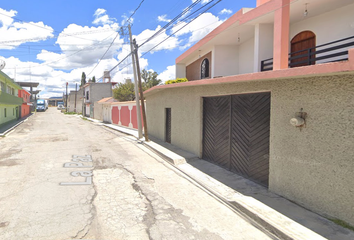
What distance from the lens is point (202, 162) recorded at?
8.45 meters

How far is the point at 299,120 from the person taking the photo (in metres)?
4.55

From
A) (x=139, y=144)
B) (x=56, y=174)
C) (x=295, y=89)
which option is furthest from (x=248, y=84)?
(x=139, y=144)

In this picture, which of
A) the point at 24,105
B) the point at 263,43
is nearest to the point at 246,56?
the point at 263,43

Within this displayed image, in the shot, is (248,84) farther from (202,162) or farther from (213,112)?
(202,162)

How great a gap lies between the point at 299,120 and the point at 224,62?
6868 millimetres

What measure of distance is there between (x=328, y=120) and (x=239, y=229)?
252cm

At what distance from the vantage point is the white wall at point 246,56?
9.84 metres

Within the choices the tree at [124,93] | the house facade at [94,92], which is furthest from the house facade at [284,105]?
the house facade at [94,92]

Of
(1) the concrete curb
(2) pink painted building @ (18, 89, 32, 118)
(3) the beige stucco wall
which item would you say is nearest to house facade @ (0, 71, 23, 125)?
(2) pink painted building @ (18, 89, 32, 118)

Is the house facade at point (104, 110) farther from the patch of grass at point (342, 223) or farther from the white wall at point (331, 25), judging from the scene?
the patch of grass at point (342, 223)

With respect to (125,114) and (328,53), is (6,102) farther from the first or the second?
(328,53)

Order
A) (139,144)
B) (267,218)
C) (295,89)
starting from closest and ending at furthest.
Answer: (267,218)
(295,89)
(139,144)

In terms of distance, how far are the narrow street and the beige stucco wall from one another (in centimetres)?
139

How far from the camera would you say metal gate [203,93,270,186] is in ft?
19.5
